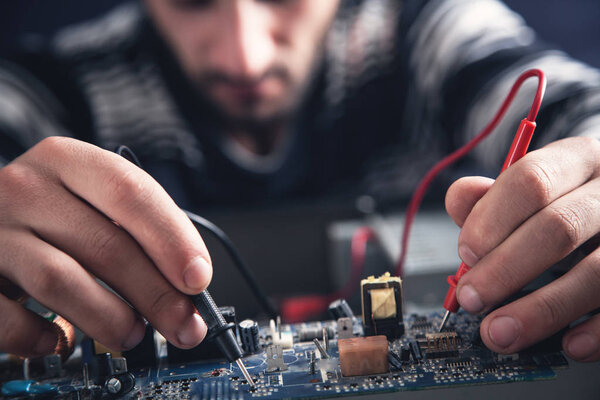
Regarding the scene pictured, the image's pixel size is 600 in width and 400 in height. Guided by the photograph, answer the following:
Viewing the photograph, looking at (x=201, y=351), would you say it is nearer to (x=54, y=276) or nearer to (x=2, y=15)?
(x=54, y=276)

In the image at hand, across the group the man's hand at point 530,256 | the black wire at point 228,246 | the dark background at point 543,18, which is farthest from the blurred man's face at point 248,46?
the man's hand at point 530,256

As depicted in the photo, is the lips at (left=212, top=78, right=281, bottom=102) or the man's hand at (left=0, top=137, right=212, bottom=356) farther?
the lips at (left=212, top=78, right=281, bottom=102)

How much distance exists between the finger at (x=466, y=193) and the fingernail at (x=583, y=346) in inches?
9.9

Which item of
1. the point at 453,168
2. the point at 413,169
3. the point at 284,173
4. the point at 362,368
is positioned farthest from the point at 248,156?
the point at 362,368

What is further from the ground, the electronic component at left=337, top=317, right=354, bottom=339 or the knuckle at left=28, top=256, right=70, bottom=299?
the knuckle at left=28, top=256, right=70, bottom=299

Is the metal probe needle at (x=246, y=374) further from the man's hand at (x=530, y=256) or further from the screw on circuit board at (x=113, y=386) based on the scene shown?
the man's hand at (x=530, y=256)

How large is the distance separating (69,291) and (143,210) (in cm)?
17

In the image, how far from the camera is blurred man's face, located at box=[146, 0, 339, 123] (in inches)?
67.7

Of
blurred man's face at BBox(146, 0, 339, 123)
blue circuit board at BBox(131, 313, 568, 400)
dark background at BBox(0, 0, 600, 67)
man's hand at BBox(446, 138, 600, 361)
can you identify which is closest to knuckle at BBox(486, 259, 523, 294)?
man's hand at BBox(446, 138, 600, 361)

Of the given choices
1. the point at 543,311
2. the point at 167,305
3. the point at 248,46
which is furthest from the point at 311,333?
the point at 248,46

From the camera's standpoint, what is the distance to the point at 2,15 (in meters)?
1.92

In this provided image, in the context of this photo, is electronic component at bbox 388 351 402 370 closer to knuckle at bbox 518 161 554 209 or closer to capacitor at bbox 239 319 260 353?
capacitor at bbox 239 319 260 353

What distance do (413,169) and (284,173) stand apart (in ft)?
1.88

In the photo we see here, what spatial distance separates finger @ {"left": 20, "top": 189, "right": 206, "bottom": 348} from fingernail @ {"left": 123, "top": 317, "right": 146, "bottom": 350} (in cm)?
4
